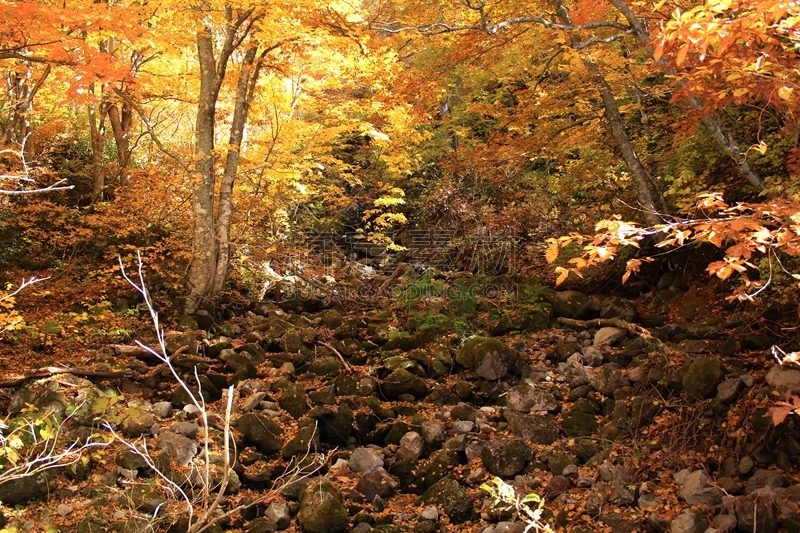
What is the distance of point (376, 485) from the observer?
204 inches

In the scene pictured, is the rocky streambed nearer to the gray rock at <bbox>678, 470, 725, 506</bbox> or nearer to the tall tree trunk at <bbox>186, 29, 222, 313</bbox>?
the gray rock at <bbox>678, 470, 725, 506</bbox>

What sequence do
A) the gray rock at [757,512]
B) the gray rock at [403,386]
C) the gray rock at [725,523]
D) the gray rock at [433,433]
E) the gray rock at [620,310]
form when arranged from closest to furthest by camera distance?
1. the gray rock at [757,512]
2. the gray rock at [725,523]
3. the gray rock at [433,433]
4. the gray rock at [403,386]
5. the gray rock at [620,310]

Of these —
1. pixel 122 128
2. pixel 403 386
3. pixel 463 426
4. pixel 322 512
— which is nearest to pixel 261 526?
pixel 322 512

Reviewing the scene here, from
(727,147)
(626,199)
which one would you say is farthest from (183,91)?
(727,147)

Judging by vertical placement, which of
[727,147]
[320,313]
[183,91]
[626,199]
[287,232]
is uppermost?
[183,91]

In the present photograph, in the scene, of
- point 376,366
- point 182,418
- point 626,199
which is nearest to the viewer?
point 182,418

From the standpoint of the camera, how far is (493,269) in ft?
38.0

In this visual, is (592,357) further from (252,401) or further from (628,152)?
(252,401)

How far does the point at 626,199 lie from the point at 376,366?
217 inches

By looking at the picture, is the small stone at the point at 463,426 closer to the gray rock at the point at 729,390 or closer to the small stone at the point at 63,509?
the gray rock at the point at 729,390

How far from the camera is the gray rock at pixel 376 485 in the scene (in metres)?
5.15

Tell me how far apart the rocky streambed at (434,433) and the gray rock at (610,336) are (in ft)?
0.07

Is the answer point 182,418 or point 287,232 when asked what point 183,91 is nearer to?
point 287,232

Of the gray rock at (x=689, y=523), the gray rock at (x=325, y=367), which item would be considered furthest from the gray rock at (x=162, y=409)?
the gray rock at (x=689, y=523)
